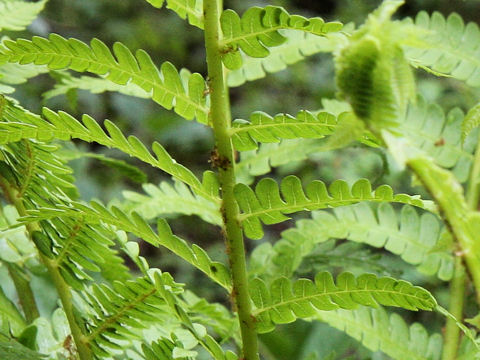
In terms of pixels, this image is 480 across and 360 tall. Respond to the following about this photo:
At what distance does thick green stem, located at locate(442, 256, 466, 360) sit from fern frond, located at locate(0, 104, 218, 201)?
0.44 metres

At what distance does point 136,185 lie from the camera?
3496mm

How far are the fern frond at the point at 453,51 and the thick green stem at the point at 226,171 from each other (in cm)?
56

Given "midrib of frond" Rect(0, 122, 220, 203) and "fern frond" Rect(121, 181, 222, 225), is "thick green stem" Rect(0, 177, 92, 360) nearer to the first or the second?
"midrib of frond" Rect(0, 122, 220, 203)

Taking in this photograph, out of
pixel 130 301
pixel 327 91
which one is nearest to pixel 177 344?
pixel 130 301

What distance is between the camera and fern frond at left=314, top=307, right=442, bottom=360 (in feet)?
3.05

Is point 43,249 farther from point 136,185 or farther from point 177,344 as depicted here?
point 136,185

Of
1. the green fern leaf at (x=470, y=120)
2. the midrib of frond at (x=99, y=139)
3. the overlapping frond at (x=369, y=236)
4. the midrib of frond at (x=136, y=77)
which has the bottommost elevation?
the overlapping frond at (x=369, y=236)

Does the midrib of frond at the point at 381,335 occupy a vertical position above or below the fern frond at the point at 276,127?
below

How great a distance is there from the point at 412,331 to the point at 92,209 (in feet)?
1.77

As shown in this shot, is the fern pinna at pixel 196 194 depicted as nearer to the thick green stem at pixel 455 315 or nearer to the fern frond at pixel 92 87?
the thick green stem at pixel 455 315

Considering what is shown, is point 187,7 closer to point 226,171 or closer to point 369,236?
point 226,171

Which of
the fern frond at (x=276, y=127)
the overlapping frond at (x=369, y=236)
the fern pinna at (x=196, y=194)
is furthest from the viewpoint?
the overlapping frond at (x=369, y=236)

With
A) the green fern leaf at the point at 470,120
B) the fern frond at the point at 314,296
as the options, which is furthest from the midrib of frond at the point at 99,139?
the green fern leaf at the point at 470,120

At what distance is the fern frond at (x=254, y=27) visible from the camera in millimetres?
625
